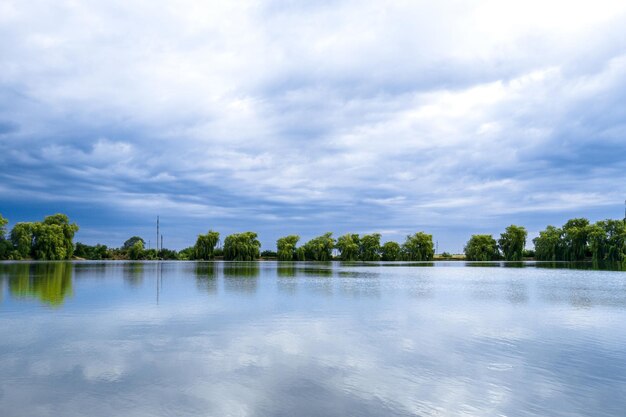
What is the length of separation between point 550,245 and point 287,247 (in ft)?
238

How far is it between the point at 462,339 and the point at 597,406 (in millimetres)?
5889

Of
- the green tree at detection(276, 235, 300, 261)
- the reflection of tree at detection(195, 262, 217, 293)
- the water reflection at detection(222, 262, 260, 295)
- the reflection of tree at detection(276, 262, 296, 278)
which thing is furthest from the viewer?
the green tree at detection(276, 235, 300, 261)

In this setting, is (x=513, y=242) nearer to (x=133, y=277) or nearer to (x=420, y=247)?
(x=420, y=247)

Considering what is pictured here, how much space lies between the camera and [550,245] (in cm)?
11888

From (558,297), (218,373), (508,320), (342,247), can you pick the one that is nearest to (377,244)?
(342,247)

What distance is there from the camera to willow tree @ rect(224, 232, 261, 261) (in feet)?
408

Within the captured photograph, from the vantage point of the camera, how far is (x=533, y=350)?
12.7m

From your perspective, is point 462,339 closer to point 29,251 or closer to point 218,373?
point 218,373

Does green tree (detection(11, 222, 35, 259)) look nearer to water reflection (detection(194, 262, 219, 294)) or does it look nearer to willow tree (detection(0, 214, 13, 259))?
willow tree (detection(0, 214, 13, 259))

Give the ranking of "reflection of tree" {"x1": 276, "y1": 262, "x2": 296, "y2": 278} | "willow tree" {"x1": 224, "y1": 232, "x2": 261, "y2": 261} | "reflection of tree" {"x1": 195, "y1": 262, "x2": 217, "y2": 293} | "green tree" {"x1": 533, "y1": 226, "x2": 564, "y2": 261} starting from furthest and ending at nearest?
"willow tree" {"x1": 224, "y1": 232, "x2": 261, "y2": 261} < "green tree" {"x1": 533, "y1": 226, "x2": 564, "y2": 261} < "reflection of tree" {"x1": 276, "y1": 262, "x2": 296, "y2": 278} < "reflection of tree" {"x1": 195, "y1": 262, "x2": 217, "y2": 293}

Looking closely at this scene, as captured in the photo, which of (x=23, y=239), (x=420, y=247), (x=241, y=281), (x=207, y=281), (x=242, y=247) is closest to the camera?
(x=207, y=281)

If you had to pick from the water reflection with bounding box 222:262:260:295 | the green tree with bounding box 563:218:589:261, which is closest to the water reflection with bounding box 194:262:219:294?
the water reflection with bounding box 222:262:260:295

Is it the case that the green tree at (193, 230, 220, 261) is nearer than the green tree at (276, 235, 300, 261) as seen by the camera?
Yes

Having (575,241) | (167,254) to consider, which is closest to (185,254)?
(167,254)
